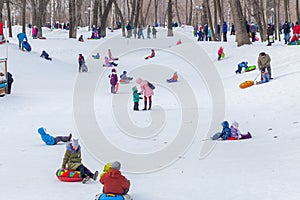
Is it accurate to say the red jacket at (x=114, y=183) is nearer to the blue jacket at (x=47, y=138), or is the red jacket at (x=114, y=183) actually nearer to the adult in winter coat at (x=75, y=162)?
the adult in winter coat at (x=75, y=162)

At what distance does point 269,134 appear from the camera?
1295cm

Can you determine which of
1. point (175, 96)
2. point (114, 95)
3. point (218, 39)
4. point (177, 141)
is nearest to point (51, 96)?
point (114, 95)

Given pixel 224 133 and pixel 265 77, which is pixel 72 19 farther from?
pixel 224 133

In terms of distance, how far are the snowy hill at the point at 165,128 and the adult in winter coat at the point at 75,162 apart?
0.92 feet

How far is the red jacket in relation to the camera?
7.59 meters

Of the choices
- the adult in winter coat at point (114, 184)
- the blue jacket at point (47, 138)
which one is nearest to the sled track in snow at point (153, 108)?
the blue jacket at point (47, 138)

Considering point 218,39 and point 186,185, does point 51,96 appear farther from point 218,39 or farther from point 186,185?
point 218,39

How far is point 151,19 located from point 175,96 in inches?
3365

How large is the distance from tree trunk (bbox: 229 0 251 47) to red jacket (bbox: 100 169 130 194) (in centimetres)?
2485

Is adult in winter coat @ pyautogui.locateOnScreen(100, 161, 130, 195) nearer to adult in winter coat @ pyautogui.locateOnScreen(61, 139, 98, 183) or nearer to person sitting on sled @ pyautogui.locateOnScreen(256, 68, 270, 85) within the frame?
adult in winter coat @ pyautogui.locateOnScreen(61, 139, 98, 183)

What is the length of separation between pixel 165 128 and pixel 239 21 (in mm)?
18075

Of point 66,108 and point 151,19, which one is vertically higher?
point 151,19

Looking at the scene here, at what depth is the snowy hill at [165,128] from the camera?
8617 millimetres

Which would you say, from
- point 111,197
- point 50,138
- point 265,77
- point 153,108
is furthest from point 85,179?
point 265,77
